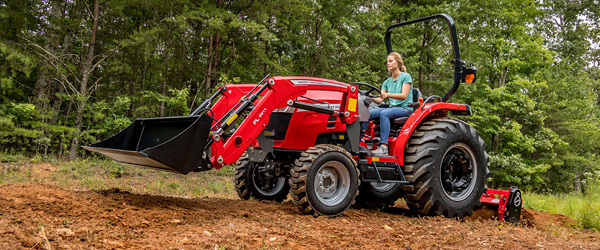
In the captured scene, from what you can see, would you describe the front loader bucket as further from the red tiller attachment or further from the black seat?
the red tiller attachment

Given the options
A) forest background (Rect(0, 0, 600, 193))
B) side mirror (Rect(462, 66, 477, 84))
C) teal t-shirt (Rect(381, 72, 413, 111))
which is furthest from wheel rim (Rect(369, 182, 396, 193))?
forest background (Rect(0, 0, 600, 193))

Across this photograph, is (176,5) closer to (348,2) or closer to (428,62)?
(348,2)

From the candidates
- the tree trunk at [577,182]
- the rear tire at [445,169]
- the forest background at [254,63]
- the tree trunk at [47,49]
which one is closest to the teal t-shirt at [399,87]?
the rear tire at [445,169]

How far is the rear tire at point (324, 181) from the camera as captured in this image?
14.5ft

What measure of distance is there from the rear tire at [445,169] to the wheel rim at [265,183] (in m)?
1.81

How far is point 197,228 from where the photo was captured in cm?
357

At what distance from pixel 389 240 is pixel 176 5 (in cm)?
1154

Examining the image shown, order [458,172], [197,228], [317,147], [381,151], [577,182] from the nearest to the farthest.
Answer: [197,228] < [317,147] < [381,151] < [458,172] < [577,182]

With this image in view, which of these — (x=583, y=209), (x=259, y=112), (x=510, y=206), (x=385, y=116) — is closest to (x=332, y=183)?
→ (x=259, y=112)

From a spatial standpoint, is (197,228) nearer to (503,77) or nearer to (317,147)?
(317,147)

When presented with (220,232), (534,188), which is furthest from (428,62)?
(220,232)

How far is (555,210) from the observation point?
802 centimetres

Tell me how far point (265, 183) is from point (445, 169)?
8.24ft

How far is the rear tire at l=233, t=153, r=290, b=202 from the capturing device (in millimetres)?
5914
